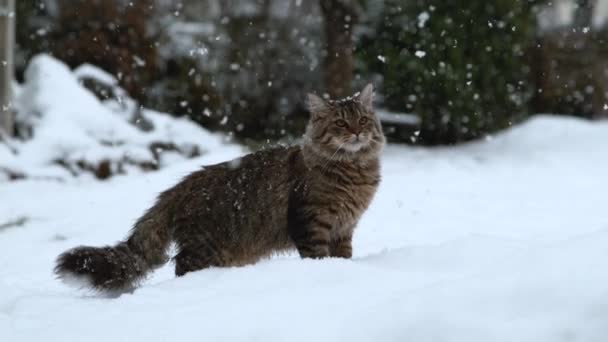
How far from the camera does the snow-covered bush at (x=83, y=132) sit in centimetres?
884

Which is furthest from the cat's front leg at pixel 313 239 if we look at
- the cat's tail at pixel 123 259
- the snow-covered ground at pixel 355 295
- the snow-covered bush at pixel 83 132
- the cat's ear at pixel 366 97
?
the snow-covered bush at pixel 83 132

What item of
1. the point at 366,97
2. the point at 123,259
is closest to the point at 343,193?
the point at 366,97

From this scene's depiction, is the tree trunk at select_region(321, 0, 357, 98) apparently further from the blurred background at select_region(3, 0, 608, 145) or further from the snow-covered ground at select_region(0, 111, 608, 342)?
the snow-covered ground at select_region(0, 111, 608, 342)

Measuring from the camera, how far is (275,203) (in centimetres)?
470

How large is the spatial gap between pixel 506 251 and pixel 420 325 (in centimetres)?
140

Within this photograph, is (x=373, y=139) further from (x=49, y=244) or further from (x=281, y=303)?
(x=49, y=244)

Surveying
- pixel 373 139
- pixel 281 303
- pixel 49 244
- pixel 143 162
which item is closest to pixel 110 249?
pixel 281 303

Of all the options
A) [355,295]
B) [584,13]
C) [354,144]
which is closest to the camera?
[355,295]

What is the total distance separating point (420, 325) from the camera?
8.80 feet

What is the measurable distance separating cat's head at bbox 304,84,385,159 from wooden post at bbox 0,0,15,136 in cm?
558

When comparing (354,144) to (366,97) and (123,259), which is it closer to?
(366,97)

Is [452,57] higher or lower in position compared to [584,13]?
lower

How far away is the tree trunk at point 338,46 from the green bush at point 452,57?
0.92 feet

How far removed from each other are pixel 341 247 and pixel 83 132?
541 centimetres
